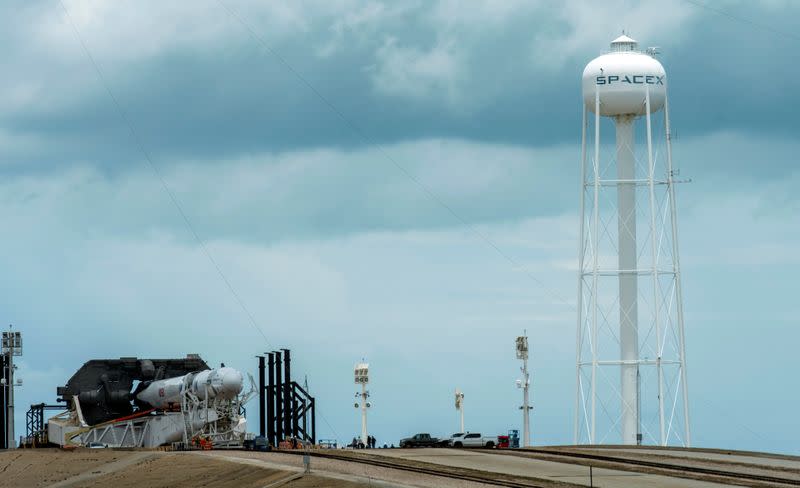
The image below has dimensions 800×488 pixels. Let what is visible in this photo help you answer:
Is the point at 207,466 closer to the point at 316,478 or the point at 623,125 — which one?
the point at 316,478

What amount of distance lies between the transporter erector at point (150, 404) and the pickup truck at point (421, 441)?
366 inches

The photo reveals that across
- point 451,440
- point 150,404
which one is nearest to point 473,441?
point 451,440

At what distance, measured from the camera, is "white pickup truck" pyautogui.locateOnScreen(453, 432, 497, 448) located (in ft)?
278

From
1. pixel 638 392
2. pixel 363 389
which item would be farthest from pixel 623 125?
pixel 363 389

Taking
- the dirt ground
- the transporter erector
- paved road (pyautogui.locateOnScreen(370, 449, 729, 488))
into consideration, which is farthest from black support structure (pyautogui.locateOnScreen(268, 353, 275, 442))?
paved road (pyautogui.locateOnScreen(370, 449, 729, 488))

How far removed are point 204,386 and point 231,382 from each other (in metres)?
1.61

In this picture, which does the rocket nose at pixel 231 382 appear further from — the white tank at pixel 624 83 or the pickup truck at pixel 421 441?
the white tank at pixel 624 83

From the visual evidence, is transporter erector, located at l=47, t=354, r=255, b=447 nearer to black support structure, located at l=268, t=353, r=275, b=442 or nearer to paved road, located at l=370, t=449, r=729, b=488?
black support structure, located at l=268, t=353, r=275, b=442

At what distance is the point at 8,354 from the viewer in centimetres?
10350

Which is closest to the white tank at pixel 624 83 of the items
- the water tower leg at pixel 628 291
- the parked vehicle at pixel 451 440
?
the water tower leg at pixel 628 291

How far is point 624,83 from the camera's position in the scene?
91250 millimetres

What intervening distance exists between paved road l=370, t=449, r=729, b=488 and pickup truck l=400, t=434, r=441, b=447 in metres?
12.0

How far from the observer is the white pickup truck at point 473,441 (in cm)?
8469

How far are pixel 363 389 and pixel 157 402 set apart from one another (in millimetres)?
15176
